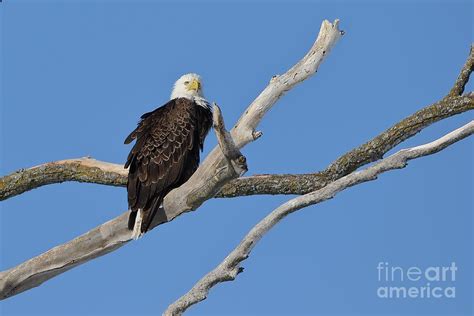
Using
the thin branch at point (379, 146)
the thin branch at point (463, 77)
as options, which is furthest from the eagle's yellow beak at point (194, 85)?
the thin branch at point (463, 77)

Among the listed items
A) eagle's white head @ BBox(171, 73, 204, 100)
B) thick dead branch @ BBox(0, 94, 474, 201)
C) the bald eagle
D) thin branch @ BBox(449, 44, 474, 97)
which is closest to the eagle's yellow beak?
eagle's white head @ BBox(171, 73, 204, 100)

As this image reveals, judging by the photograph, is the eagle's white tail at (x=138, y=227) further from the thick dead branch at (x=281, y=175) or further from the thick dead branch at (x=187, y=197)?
the thick dead branch at (x=281, y=175)

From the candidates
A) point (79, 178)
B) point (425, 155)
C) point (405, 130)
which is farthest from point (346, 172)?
point (79, 178)

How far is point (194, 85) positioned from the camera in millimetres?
9078

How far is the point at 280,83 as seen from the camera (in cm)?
740

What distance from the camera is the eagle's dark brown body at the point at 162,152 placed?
8016mm

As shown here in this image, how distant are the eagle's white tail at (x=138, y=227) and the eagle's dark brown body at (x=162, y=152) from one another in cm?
3

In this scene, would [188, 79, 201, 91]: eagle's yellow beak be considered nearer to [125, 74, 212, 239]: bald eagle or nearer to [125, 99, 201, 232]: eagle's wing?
[125, 74, 212, 239]: bald eagle

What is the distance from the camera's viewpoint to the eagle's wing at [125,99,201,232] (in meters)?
8.02

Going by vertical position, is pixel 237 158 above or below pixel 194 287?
above

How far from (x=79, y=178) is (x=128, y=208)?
174cm

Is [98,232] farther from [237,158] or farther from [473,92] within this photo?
[473,92]

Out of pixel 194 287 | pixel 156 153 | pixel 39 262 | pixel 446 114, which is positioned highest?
pixel 446 114

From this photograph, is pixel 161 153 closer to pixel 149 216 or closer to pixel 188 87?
pixel 149 216
